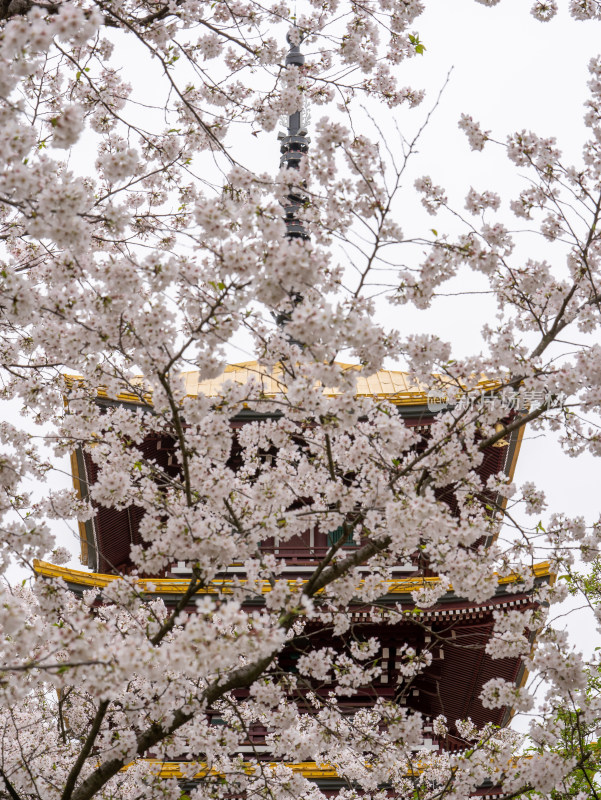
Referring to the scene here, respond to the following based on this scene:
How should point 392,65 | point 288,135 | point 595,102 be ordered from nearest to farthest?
1. point 595,102
2. point 392,65
3. point 288,135

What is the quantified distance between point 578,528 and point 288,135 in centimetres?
1960

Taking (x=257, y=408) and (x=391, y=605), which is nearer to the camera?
(x=257, y=408)

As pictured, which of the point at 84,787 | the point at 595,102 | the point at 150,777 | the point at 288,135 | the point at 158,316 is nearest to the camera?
the point at 158,316

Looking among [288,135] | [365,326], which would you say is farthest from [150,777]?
[288,135]

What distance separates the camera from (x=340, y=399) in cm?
490

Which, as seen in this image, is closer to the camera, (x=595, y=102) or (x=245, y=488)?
(x=245, y=488)

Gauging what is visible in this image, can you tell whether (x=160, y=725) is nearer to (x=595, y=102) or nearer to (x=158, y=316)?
(x=158, y=316)

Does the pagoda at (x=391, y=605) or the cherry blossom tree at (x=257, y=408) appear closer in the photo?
the cherry blossom tree at (x=257, y=408)

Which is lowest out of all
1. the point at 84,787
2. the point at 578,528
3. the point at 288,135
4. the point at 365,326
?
the point at 84,787

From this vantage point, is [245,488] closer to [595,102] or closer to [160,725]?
[160,725]

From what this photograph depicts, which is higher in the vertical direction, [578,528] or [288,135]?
[288,135]

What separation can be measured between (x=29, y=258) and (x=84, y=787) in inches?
208

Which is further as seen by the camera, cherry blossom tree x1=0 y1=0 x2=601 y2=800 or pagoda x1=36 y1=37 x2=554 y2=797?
pagoda x1=36 y1=37 x2=554 y2=797

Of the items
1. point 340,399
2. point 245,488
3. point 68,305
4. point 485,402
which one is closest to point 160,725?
point 245,488
